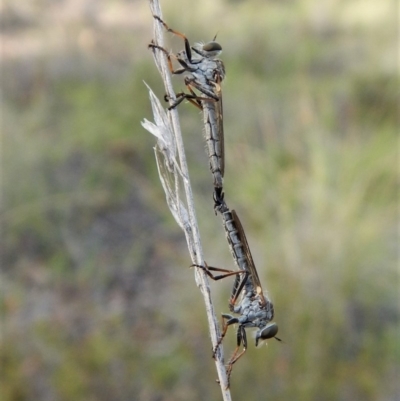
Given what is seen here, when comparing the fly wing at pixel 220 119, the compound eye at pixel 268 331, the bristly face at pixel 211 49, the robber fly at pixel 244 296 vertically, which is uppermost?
the bristly face at pixel 211 49

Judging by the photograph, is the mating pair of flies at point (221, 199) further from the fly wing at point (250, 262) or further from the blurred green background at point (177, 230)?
the blurred green background at point (177, 230)

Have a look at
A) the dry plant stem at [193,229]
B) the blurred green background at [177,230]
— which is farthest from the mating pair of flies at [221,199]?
the blurred green background at [177,230]

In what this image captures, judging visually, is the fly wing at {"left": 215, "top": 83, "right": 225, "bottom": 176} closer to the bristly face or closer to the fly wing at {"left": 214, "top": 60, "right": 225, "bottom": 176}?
the fly wing at {"left": 214, "top": 60, "right": 225, "bottom": 176}

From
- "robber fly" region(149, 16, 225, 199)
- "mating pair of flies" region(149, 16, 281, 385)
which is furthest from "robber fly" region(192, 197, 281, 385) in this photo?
"robber fly" region(149, 16, 225, 199)

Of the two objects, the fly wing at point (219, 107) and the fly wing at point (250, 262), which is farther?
the fly wing at point (219, 107)

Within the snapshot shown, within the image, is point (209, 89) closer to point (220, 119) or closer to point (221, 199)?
point (220, 119)

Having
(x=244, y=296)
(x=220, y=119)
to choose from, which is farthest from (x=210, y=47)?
(x=244, y=296)

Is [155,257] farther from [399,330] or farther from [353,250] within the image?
[399,330]

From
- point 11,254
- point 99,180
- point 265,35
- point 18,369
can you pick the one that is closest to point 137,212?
point 99,180
